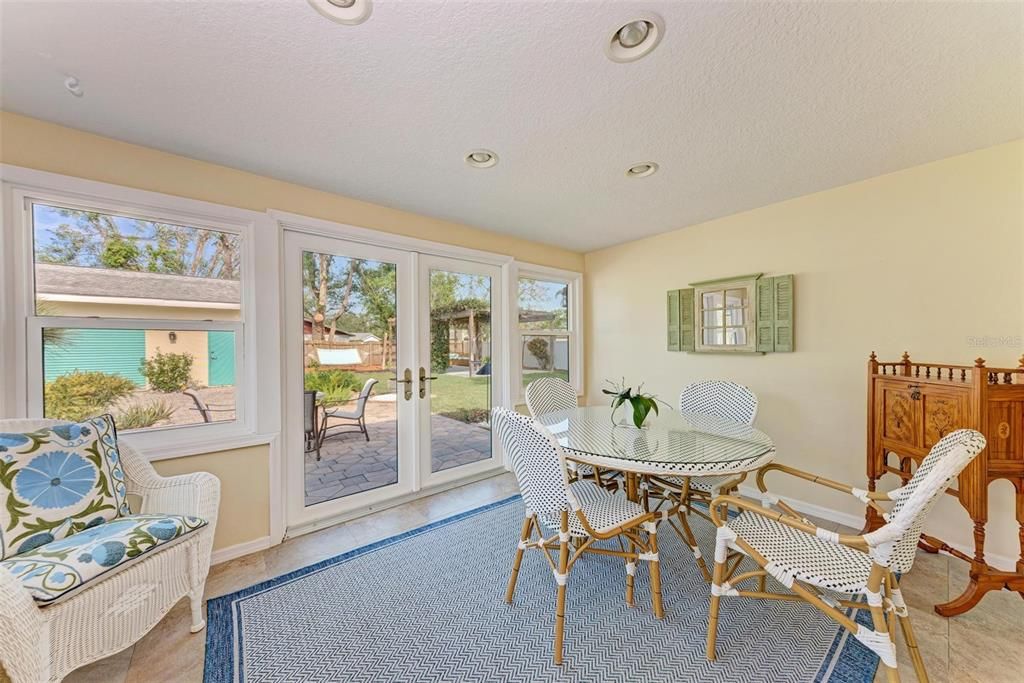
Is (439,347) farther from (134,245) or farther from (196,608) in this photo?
(196,608)

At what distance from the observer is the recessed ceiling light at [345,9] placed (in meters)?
1.19

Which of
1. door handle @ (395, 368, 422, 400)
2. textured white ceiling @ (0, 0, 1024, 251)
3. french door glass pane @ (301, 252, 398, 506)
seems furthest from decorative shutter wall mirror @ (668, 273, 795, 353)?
french door glass pane @ (301, 252, 398, 506)

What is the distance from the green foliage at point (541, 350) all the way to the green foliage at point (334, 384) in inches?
71.8

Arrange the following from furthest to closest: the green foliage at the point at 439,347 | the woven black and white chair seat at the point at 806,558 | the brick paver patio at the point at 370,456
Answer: the green foliage at the point at 439,347 → the brick paver patio at the point at 370,456 → the woven black and white chair seat at the point at 806,558

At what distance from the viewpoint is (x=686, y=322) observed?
343 cm

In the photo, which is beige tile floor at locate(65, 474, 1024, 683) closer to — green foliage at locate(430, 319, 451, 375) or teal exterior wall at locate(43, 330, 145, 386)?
teal exterior wall at locate(43, 330, 145, 386)

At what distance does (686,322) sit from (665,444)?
73.3 inches

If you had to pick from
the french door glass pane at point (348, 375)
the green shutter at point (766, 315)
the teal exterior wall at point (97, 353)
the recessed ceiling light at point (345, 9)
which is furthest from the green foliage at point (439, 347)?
the green shutter at point (766, 315)

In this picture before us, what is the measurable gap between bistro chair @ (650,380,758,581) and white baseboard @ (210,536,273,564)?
2553 mm

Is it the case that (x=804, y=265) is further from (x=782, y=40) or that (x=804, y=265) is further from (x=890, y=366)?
(x=782, y=40)

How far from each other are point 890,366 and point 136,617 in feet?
13.3

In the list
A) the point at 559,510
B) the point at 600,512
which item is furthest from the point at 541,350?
the point at 559,510

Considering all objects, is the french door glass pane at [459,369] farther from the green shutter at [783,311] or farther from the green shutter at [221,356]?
the green shutter at [783,311]

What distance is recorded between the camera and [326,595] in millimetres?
1947
